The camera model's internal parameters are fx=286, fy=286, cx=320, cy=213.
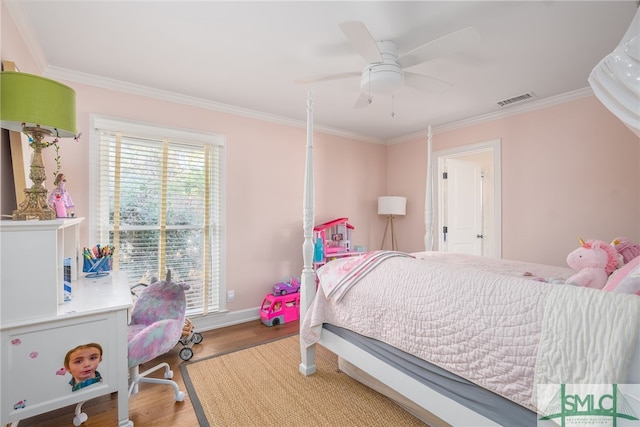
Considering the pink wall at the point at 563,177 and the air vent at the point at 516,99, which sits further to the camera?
the air vent at the point at 516,99

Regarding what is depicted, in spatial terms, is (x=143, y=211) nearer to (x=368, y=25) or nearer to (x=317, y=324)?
(x=317, y=324)

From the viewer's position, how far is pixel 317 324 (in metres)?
1.98

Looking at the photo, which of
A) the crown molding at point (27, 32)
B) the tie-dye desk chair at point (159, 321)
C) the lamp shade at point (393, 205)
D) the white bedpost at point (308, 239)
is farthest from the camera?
the lamp shade at point (393, 205)

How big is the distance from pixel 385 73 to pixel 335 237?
2.34 m

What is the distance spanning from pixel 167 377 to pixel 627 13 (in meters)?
3.70

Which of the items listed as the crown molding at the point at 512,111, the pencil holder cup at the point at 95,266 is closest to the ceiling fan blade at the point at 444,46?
the crown molding at the point at 512,111

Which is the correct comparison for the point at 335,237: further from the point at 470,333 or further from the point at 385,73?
the point at 470,333

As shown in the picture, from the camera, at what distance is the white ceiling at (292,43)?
5.34 feet

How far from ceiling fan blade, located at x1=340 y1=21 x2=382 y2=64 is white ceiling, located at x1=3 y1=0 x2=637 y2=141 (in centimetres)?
24

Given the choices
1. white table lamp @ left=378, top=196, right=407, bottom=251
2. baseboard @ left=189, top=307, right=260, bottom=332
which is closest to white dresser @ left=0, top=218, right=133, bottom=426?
baseboard @ left=189, top=307, right=260, bottom=332

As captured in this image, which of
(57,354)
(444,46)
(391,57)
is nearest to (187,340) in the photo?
(57,354)

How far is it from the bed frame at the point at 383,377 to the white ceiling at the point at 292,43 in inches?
28.0

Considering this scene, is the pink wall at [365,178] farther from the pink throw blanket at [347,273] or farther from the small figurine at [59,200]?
the pink throw blanket at [347,273]

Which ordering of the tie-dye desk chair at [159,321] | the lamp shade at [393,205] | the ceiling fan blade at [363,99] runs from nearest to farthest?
the tie-dye desk chair at [159,321] → the ceiling fan blade at [363,99] → the lamp shade at [393,205]
